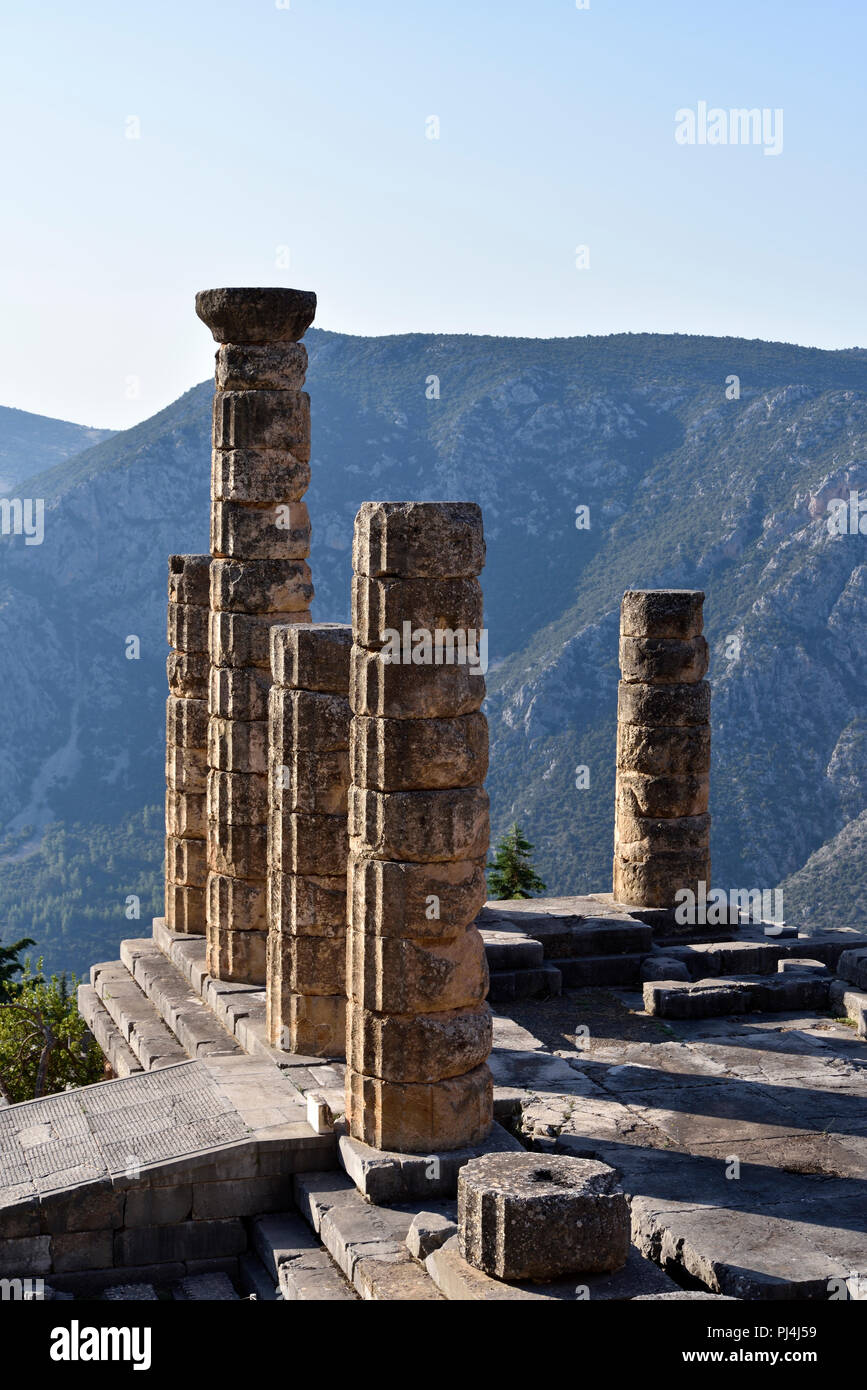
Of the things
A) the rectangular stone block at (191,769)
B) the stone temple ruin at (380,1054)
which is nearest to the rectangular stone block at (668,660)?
the stone temple ruin at (380,1054)

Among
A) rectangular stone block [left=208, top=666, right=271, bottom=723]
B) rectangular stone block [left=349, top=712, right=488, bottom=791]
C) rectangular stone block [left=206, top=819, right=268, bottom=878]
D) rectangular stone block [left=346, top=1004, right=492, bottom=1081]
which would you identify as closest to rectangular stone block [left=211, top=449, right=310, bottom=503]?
rectangular stone block [left=208, top=666, right=271, bottom=723]

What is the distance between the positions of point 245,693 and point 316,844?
2.39 metres

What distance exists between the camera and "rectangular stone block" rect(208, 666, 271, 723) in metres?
14.5

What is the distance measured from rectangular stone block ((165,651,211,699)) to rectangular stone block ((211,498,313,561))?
2.40m

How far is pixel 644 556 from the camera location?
72.8 metres

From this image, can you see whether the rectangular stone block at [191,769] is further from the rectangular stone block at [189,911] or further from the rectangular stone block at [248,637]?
the rectangular stone block at [248,637]

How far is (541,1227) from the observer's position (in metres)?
8.54

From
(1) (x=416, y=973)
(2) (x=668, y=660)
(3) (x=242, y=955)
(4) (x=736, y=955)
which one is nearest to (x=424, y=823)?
(1) (x=416, y=973)

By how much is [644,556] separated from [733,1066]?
6057 cm

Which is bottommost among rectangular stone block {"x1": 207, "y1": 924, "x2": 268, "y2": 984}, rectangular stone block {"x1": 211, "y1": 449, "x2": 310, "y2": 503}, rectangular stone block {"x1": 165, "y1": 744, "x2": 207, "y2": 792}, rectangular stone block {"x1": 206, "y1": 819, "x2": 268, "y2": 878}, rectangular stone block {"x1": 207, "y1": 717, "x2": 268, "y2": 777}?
rectangular stone block {"x1": 207, "y1": 924, "x2": 268, "y2": 984}

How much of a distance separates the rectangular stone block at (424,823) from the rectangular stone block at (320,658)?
1990 millimetres

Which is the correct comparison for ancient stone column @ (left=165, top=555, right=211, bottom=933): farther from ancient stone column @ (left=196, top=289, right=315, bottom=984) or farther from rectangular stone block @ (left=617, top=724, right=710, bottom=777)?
rectangular stone block @ (left=617, top=724, right=710, bottom=777)

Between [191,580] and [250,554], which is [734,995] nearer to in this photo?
[250,554]
